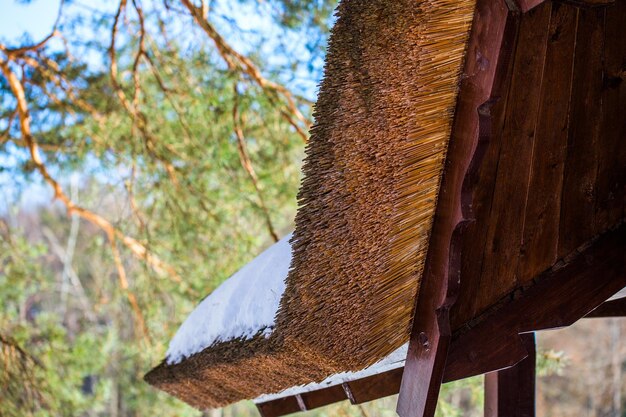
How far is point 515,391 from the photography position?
2602 millimetres

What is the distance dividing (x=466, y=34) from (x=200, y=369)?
71.7 inches

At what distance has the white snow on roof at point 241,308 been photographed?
241 cm

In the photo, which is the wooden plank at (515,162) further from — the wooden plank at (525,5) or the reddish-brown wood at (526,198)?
the wooden plank at (525,5)

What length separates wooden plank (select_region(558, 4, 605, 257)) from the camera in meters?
2.04

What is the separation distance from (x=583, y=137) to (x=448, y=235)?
59 cm

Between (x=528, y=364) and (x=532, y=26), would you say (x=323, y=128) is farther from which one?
(x=528, y=364)

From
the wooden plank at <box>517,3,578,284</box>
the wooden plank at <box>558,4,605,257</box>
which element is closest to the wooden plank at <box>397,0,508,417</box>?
the wooden plank at <box>517,3,578,284</box>

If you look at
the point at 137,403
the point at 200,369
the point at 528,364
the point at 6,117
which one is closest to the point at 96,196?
the point at 137,403

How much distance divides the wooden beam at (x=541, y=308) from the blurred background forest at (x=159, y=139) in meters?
3.11

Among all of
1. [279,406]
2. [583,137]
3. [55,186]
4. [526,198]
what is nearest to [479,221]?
[526,198]

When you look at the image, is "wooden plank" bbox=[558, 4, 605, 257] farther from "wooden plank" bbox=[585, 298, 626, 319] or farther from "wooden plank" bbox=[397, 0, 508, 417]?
"wooden plank" bbox=[585, 298, 626, 319]

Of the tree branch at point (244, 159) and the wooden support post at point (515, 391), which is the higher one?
the tree branch at point (244, 159)

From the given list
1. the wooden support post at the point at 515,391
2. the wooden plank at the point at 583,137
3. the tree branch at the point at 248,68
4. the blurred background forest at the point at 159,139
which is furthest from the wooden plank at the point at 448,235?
the tree branch at the point at 248,68

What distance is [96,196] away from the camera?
12305mm
